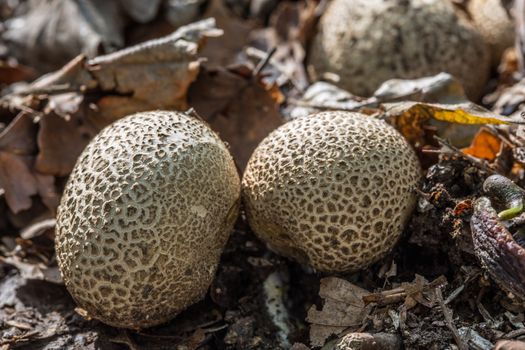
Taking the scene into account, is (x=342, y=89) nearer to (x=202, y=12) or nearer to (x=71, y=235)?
(x=202, y=12)

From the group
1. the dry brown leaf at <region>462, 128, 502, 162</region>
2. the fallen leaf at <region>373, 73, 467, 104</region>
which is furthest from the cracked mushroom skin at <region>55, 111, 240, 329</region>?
the dry brown leaf at <region>462, 128, 502, 162</region>

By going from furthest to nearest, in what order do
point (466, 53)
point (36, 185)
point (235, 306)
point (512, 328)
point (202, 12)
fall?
point (202, 12), point (466, 53), point (36, 185), point (235, 306), point (512, 328)

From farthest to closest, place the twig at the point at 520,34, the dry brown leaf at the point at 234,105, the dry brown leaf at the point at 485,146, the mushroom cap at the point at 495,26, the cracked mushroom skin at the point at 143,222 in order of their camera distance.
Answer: the mushroom cap at the point at 495,26 < the twig at the point at 520,34 < the dry brown leaf at the point at 234,105 < the dry brown leaf at the point at 485,146 < the cracked mushroom skin at the point at 143,222

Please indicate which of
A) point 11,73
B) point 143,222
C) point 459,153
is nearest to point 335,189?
point 459,153

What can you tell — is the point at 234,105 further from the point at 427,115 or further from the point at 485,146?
the point at 485,146

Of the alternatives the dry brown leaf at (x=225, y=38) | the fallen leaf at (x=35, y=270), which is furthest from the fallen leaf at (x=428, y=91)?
the fallen leaf at (x=35, y=270)

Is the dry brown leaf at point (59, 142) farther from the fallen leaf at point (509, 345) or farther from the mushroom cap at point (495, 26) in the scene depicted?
the mushroom cap at point (495, 26)

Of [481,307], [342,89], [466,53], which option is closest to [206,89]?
[342,89]

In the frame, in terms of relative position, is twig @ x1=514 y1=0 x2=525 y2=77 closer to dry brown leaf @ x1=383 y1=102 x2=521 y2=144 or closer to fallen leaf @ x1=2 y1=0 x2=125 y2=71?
dry brown leaf @ x1=383 y1=102 x2=521 y2=144
